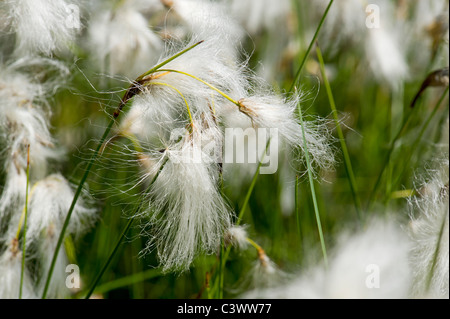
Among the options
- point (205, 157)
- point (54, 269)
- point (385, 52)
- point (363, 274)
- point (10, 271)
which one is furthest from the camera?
point (385, 52)

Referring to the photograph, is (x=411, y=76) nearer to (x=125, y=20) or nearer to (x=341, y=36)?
(x=341, y=36)

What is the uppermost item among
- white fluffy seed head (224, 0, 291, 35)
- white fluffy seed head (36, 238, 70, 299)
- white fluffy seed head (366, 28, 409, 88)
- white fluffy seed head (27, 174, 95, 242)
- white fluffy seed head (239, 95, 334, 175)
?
white fluffy seed head (224, 0, 291, 35)

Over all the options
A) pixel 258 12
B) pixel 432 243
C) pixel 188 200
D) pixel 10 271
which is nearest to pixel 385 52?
pixel 258 12

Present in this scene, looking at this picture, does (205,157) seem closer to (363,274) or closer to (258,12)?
(363,274)

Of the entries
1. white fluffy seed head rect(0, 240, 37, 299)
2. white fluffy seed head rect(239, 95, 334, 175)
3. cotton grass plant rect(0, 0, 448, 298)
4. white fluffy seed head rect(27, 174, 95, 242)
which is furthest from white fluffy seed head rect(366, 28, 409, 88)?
white fluffy seed head rect(0, 240, 37, 299)

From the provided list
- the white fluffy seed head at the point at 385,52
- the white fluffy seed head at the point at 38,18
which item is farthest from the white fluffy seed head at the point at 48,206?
the white fluffy seed head at the point at 385,52

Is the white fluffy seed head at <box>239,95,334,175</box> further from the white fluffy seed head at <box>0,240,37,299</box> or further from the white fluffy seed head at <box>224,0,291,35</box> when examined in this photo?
the white fluffy seed head at <box>224,0,291,35</box>

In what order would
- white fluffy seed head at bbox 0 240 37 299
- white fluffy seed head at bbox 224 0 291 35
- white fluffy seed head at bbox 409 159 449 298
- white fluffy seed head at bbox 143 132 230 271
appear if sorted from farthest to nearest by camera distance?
white fluffy seed head at bbox 224 0 291 35
white fluffy seed head at bbox 0 240 37 299
white fluffy seed head at bbox 409 159 449 298
white fluffy seed head at bbox 143 132 230 271

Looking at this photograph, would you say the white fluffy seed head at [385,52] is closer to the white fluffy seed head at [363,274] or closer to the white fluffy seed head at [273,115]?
the white fluffy seed head at [363,274]
